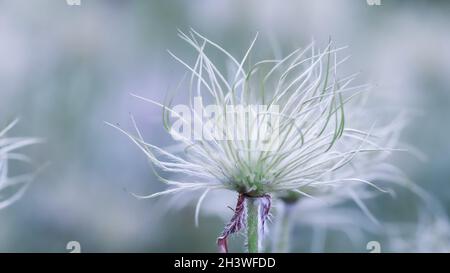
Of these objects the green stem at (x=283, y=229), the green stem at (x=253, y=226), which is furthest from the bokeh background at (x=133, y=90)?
the green stem at (x=253, y=226)

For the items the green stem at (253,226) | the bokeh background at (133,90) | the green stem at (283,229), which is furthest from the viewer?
the bokeh background at (133,90)

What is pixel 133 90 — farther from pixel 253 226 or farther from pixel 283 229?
pixel 253 226

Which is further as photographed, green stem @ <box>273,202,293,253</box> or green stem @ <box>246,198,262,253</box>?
green stem @ <box>273,202,293,253</box>

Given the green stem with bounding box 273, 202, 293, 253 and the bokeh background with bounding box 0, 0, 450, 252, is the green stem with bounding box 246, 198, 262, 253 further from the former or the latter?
the bokeh background with bounding box 0, 0, 450, 252

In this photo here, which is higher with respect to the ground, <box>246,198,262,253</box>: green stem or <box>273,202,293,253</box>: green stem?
<box>246,198,262,253</box>: green stem

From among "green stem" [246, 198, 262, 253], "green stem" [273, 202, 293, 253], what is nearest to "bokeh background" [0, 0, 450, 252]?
"green stem" [273, 202, 293, 253]

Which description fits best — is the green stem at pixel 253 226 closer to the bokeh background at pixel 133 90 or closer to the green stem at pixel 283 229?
the green stem at pixel 283 229

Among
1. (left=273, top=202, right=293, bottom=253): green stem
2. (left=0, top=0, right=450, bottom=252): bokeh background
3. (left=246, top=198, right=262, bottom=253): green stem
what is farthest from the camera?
(left=0, top=0, right=450, bottom=252): bokeh background
